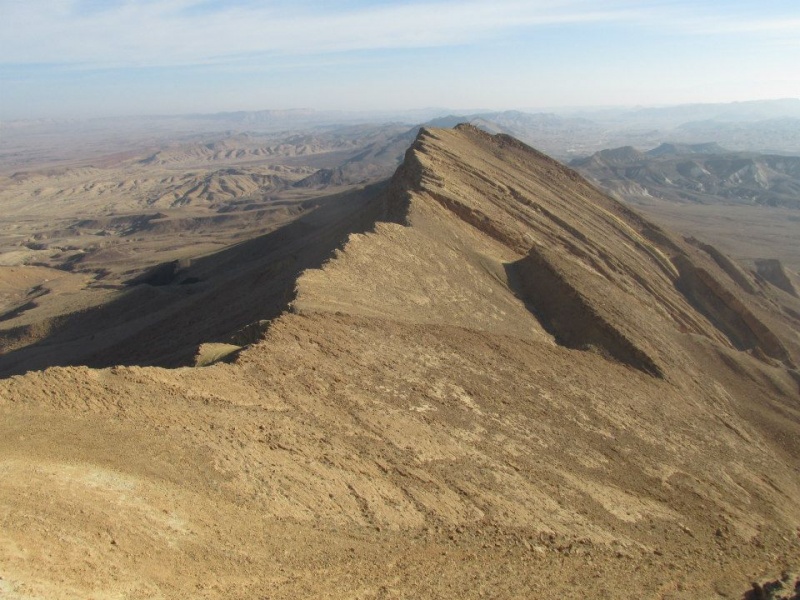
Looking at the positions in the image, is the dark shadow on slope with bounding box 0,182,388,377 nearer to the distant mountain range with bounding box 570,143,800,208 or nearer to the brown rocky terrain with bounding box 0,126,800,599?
the brown rocky terrain with bounding box 0,126,800,599

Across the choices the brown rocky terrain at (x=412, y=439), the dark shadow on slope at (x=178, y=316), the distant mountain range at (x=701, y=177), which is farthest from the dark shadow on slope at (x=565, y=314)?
the distant mountain range at (x=701, y=177)

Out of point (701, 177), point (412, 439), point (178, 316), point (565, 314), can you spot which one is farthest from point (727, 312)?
point (701, 177)

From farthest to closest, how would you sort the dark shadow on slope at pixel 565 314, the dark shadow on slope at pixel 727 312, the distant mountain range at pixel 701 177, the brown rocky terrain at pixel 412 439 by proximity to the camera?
the distant mountain range at pixel 701 177
the dark shadow on slope at pixel 727 312
the dark shadow on slope at pixel 565 314
the brown rocky terrain at pixel 412 439

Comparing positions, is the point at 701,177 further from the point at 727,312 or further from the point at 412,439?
the point at 412,439

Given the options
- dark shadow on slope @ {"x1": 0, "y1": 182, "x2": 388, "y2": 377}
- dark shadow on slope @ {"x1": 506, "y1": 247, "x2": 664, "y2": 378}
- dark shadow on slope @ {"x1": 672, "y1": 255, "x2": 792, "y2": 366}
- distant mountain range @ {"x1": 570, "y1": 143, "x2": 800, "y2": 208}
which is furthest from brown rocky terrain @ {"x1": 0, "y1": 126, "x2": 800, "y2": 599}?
distant mountain range @ {"x1": 570, "y1": 143, "x2": 800, "y2": 208}

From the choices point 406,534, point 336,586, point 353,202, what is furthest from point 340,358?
point 353,202

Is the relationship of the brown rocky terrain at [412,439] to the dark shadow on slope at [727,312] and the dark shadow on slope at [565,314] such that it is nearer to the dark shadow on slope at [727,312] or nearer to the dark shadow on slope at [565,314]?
the dark shadow on slope at [565,314]
